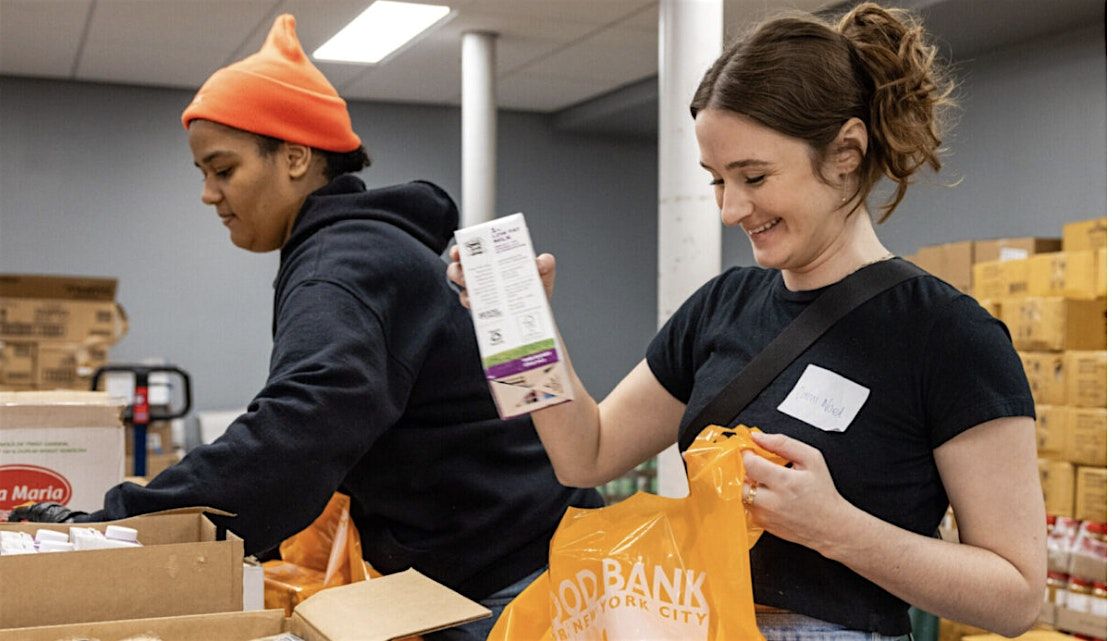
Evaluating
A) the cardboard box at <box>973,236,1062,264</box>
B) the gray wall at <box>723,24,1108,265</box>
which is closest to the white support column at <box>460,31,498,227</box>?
the gray wall at <box>723,24,1108,265</box>

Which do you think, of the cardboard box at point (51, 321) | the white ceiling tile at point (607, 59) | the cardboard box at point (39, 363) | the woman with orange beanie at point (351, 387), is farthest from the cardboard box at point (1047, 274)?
the cardboard box at point (39, 363)

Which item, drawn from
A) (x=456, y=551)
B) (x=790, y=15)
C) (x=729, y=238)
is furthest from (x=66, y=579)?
(x=729, y=238)

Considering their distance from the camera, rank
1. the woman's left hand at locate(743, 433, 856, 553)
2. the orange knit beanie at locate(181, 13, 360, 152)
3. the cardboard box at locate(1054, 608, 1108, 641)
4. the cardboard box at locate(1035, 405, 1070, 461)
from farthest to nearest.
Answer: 1. the cardboard box at locate(1035, 405, 1070, 461)
2. the cardboard box at locate(1054, 608, 1108, 641)
3. the orange knit beanie at locate(181, 13, 360, 152)
4. the woman's left hand at locate(743, 433, 856, 553)

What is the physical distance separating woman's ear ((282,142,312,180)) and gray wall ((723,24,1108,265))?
12.1 feet

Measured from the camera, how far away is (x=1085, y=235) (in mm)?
4656

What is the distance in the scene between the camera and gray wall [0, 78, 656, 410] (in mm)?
7590

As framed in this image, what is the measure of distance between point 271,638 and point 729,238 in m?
7.45

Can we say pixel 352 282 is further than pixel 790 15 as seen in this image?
Yes

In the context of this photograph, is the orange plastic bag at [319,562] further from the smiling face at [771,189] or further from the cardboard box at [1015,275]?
the cardboard box at [1015,275]

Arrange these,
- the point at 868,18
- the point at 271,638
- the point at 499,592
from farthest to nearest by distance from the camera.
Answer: the point at 499,592
the point at 868,18
the point at 271,638

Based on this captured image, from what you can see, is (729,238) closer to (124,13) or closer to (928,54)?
(124,13)

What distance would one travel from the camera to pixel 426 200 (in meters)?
1.89

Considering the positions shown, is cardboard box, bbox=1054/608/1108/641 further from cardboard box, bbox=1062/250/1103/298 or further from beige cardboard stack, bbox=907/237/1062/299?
beige cardboard stack, bbox=907/237/1062/299

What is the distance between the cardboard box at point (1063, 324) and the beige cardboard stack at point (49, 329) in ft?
15.3
